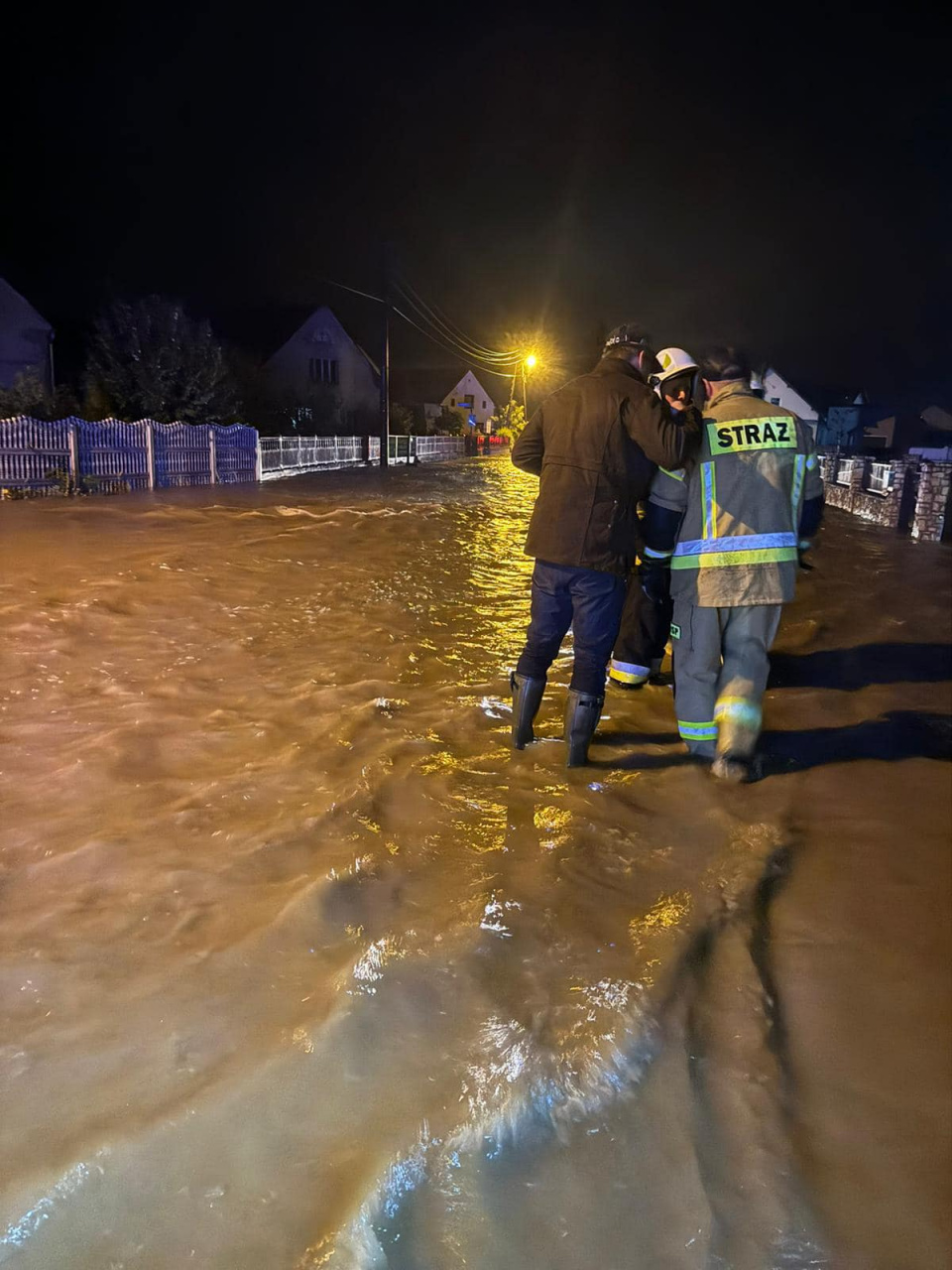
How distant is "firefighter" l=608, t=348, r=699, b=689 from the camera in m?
4.17

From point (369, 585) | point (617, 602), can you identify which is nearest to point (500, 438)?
point (369, 585)

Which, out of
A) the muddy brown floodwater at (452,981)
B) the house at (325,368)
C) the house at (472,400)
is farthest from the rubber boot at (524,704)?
the house at (472,400)

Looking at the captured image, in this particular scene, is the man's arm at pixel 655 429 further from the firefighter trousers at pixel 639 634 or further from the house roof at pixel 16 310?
the house roof at pixel 16 310

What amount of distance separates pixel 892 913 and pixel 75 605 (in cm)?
612

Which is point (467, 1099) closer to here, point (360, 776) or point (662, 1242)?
point (662, 1242)

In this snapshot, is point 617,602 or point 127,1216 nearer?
point 127,1216

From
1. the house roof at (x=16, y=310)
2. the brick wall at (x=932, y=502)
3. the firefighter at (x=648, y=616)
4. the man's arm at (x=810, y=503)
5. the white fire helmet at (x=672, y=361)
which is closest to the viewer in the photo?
the man's arm at (x=810, y=503)

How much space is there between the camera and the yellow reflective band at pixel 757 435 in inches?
147

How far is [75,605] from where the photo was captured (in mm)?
6852

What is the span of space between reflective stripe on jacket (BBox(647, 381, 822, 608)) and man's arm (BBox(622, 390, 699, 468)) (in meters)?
0.25

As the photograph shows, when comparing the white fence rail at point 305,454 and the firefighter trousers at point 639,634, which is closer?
the firefighter trousers at point 639,634

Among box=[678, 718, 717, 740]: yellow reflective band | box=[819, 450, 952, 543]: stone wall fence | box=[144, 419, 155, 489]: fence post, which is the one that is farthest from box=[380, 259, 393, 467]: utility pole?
box=[678, 718, 717, 740]: yellow reflective band

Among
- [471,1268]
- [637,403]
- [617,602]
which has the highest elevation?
[637,403]

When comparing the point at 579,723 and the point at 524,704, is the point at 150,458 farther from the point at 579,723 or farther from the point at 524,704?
the point at 579,723
